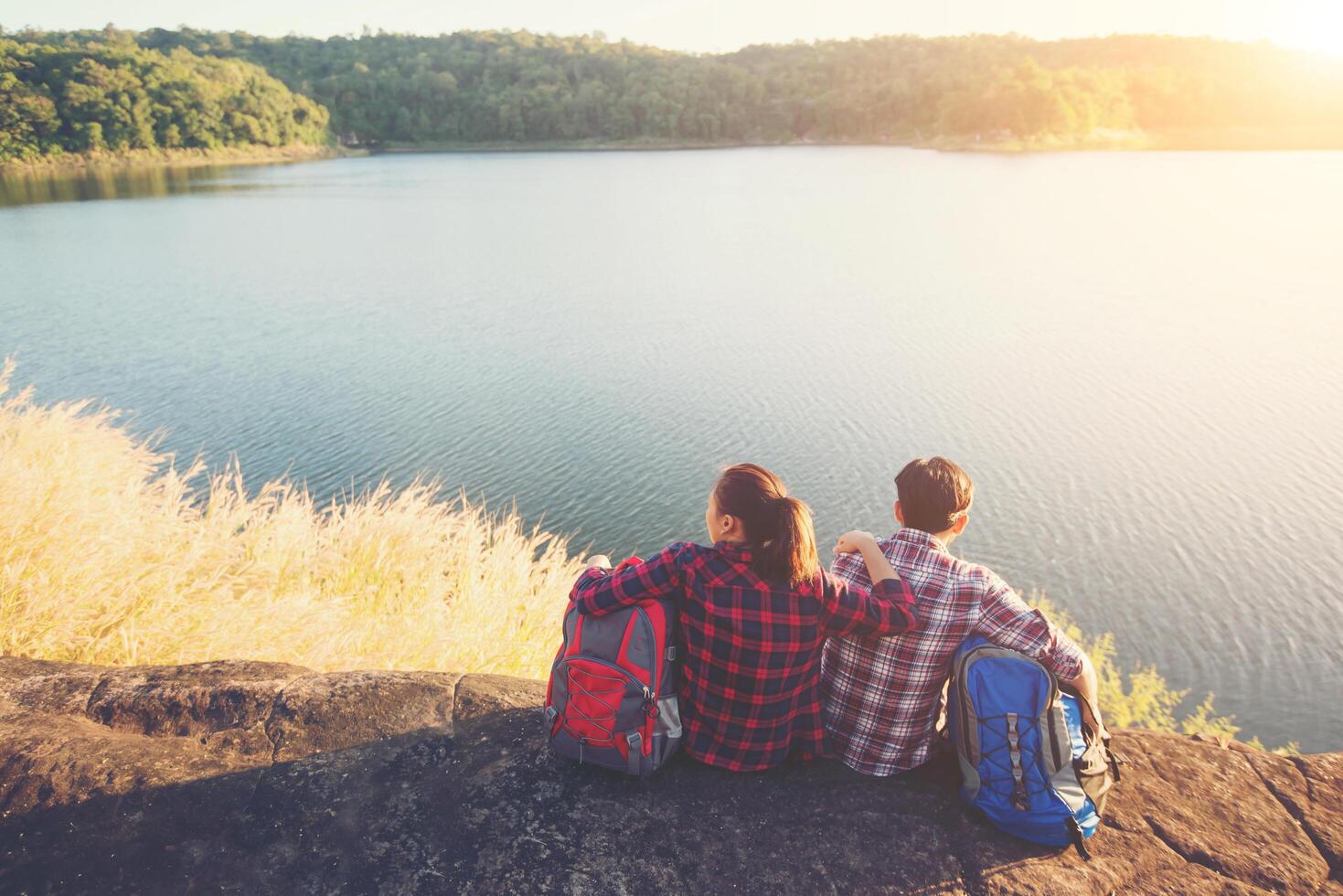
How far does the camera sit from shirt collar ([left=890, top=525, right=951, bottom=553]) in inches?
110

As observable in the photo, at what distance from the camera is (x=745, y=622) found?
8.84ft

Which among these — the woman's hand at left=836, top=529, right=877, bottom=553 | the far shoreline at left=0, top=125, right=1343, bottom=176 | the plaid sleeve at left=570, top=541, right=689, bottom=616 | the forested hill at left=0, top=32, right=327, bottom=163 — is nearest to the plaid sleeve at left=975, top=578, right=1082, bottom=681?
the woman's hand at left=836, top=529, right=877, bottom=553

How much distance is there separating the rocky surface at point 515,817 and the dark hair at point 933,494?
39.0 inches

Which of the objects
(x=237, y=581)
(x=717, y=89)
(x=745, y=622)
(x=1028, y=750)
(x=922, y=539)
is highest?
(x=717, y=89)

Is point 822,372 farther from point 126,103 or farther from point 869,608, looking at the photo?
point 126,103

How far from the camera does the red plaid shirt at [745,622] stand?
2.66 metres

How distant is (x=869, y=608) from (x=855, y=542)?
32 centimetres

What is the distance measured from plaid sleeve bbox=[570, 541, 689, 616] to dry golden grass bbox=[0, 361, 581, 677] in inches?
121

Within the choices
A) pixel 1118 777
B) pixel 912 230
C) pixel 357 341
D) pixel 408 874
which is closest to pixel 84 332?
pixel 357 341

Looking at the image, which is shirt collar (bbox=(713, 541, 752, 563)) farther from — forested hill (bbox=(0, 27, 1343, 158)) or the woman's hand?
forested hill (bbox=(0, 27, 1343, 158))

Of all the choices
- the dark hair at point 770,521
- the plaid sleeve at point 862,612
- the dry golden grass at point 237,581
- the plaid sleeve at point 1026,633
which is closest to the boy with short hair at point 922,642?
the plaid sleeve at point 1026,633

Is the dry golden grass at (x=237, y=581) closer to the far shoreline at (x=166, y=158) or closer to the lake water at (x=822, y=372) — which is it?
the lake water at (x=822, y=372)

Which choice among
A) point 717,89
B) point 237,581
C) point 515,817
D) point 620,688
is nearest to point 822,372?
point 237,581

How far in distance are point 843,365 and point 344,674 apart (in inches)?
651
